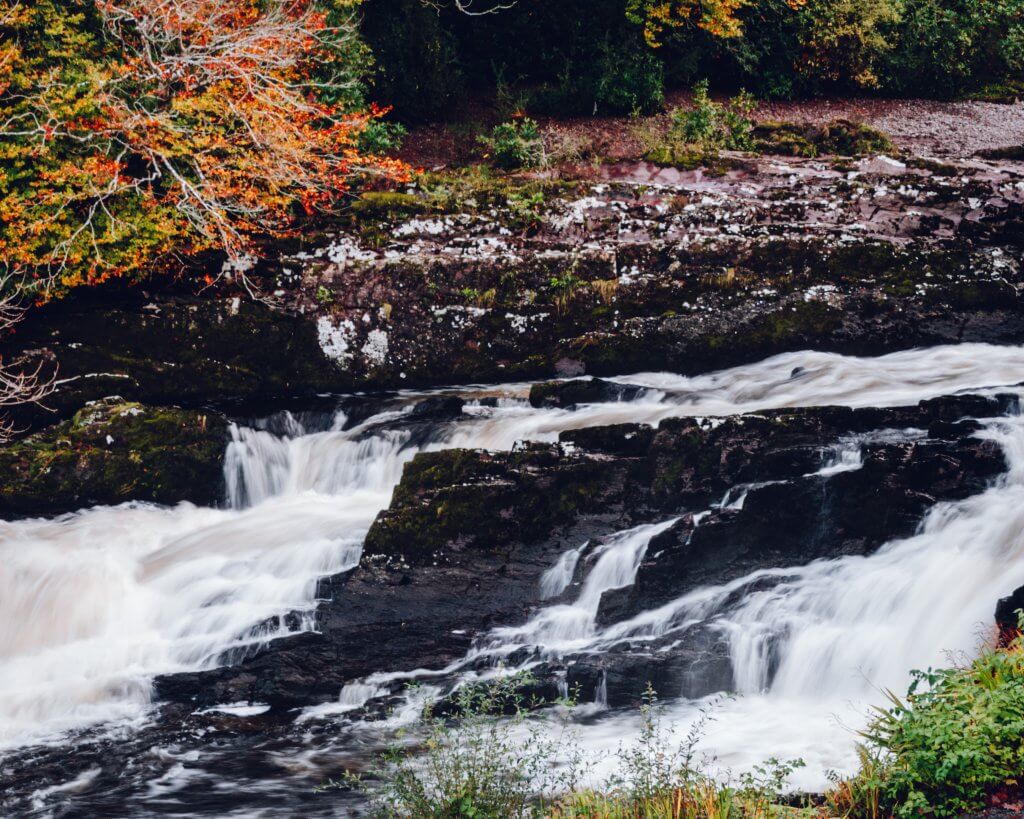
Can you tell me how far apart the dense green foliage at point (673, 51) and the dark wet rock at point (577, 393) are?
23.6 ft

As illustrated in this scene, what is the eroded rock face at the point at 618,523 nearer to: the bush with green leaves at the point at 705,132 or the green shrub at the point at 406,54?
the bush with green leaves at the point at 705,132

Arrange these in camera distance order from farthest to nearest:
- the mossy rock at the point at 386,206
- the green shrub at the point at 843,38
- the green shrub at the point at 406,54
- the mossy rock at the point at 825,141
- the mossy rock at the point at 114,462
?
the green shrub at the point at 843,38 < the green shrub at the point at 406,54 < the mossy rock at the point at 825,141 < the mossy rock at the point at 386,206 < the mossy rock at the point at 114,462

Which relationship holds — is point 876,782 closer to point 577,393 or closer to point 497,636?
point 497,636

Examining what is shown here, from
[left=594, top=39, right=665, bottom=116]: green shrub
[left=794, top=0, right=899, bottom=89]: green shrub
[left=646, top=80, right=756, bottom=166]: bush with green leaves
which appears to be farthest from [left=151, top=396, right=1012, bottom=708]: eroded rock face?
[left=794, top=0, right=899, bottom=89]: green shrub

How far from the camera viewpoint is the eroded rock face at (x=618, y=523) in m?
8.09

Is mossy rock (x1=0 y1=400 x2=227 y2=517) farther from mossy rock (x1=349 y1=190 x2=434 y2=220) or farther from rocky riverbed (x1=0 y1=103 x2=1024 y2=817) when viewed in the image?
mossy rock (x1=349 y1=190 x2=434 y2=220)

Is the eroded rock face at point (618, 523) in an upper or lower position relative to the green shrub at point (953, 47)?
lower

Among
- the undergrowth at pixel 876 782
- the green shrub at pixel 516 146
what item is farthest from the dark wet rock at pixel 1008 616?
the green shrub at pixel 516 146

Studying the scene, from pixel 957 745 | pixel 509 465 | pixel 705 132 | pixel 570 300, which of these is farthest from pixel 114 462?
pixel 705 132

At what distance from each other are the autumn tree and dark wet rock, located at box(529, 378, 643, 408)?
12.8ft

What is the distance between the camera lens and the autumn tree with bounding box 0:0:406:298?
10.7 m

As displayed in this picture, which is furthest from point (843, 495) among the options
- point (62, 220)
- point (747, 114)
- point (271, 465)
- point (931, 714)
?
point (747, 114)

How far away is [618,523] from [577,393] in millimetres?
2598

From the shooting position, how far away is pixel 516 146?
14562 millimetres
